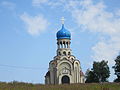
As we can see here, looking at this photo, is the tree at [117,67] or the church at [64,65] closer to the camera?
the tree at [117,67]

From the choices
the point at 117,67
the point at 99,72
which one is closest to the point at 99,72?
the point at 99,72

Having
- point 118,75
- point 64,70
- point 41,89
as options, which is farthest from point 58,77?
point 41,89

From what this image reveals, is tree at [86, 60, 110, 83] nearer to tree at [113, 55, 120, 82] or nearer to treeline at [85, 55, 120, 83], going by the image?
treeline at [85, 55, 120, 83]

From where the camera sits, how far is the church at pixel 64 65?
201ft

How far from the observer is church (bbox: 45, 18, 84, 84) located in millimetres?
61156

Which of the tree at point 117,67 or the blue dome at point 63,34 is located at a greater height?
the blue dome at point 63,34

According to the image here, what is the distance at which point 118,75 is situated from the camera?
180 ft

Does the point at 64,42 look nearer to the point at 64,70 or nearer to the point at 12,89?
the point at 64,70

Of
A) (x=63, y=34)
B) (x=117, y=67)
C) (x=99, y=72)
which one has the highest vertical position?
(x=63, y=34)

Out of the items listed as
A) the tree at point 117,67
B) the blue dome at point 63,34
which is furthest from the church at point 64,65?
the tree at point 117,67

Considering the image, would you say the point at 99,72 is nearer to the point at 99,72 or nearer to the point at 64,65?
the point at 99,72

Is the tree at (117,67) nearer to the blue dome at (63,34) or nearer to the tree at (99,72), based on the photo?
the tree at (99,72)

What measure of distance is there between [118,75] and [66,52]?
12.2 meters

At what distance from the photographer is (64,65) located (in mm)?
61812
